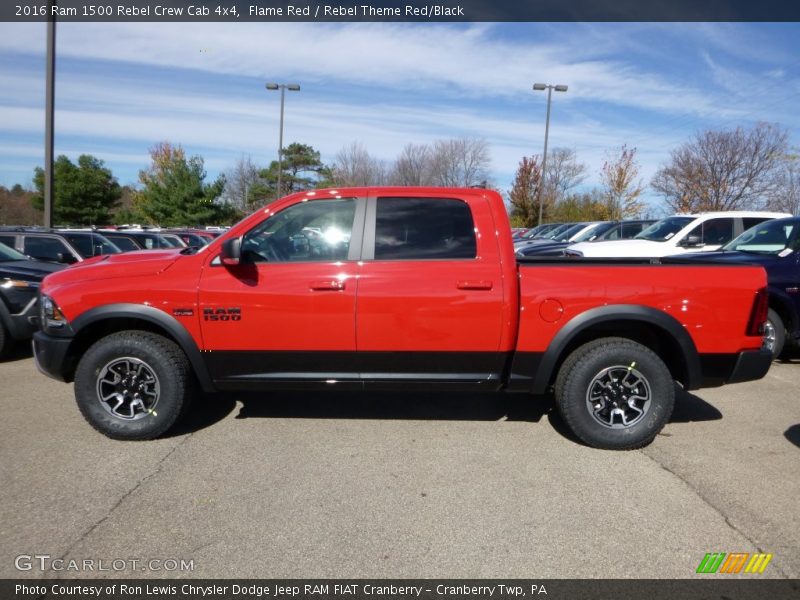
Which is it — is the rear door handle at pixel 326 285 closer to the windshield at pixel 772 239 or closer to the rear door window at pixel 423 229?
the rear door window at pixel 423 229

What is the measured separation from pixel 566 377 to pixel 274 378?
220cm

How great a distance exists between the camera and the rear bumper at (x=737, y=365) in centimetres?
404

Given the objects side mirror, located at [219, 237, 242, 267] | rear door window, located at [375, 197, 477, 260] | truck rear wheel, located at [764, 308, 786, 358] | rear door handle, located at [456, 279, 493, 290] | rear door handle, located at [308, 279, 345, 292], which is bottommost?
truck rear wheel, located at [764, 308, 786, 358]

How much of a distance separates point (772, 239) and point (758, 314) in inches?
163

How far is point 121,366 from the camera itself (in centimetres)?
418

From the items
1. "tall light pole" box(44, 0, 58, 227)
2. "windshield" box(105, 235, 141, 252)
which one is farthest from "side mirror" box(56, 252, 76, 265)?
"tall light pole" box(44, 0, 58, 227)

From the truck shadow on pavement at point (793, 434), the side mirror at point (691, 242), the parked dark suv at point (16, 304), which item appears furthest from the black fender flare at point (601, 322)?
the side mirror at point (691, 242)

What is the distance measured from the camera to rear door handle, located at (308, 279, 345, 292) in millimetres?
3963

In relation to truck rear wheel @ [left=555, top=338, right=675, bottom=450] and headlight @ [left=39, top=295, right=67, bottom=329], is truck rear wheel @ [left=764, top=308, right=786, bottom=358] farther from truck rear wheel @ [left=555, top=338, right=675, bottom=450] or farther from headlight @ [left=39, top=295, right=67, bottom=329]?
headlight @ [left=39, top=295, right=67, bottom=329]

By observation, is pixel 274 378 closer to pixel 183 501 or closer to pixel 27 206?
pixel 183 501

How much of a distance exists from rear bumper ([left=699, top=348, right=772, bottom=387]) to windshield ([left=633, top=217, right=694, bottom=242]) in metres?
7.30

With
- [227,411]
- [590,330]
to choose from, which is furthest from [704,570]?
[227,411]

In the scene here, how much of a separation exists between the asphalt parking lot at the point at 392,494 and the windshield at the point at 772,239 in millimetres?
2843

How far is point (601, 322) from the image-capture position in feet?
13.3
